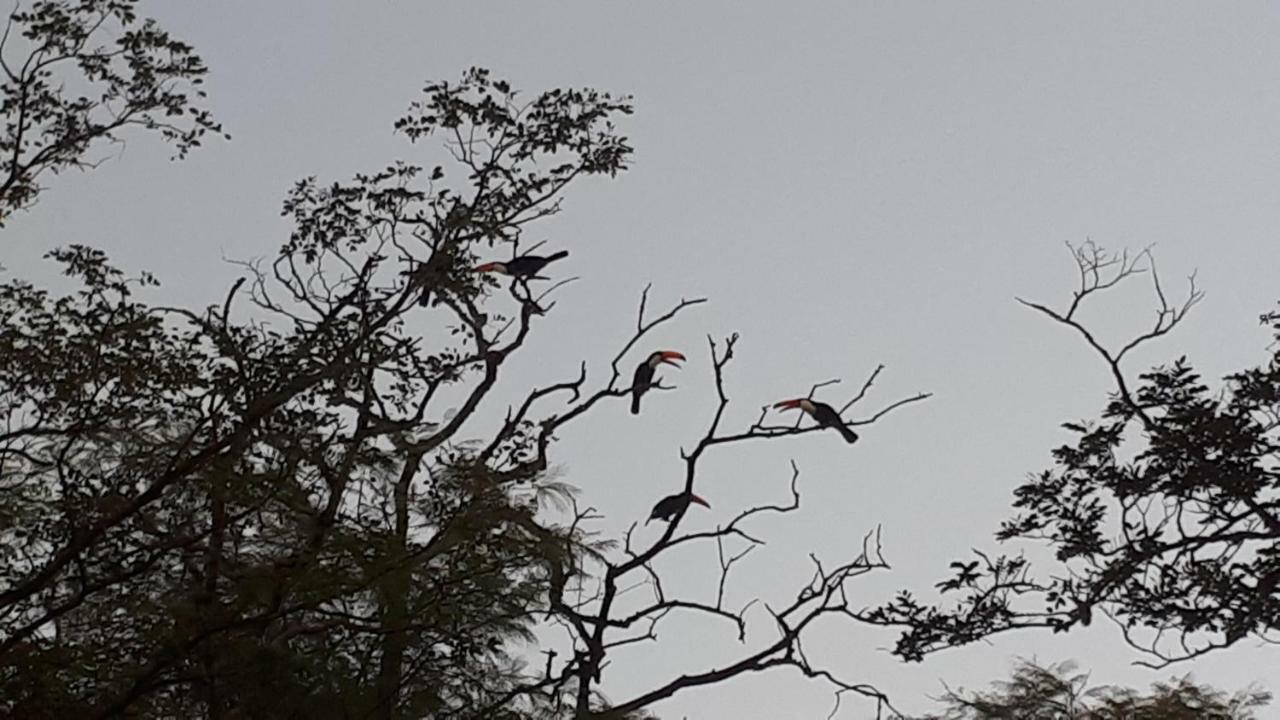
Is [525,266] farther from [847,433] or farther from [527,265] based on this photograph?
[847,433]

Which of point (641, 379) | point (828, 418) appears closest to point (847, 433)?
point (828, 418)

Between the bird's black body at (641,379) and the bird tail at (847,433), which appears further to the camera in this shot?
the bird's black body at (641,379)

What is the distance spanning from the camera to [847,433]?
23.6 feet

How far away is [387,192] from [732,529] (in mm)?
2634

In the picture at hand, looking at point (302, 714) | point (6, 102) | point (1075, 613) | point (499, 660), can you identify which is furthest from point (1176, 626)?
point (6, 102)

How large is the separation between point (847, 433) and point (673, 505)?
776 millimetres

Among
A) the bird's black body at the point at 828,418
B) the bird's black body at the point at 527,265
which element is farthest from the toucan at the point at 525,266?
the bird's black body at the point at 828,418

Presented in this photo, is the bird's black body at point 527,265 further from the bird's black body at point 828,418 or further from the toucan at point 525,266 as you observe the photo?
the bird's black body at point 828,418

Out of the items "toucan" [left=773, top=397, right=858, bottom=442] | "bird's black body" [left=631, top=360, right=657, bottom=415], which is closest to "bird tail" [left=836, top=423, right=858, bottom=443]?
"toucan" [left=773, top=397, right=858, bottom=442]

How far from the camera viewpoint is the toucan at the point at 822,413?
7090 mm

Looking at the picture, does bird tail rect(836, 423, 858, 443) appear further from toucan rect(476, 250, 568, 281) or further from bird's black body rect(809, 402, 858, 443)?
toucan rect(476, 250, 568, 281)

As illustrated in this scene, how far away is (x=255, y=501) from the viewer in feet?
21.1

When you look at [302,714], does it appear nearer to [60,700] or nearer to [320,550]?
[320,550]

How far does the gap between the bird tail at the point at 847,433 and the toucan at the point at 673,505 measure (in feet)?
2.09
